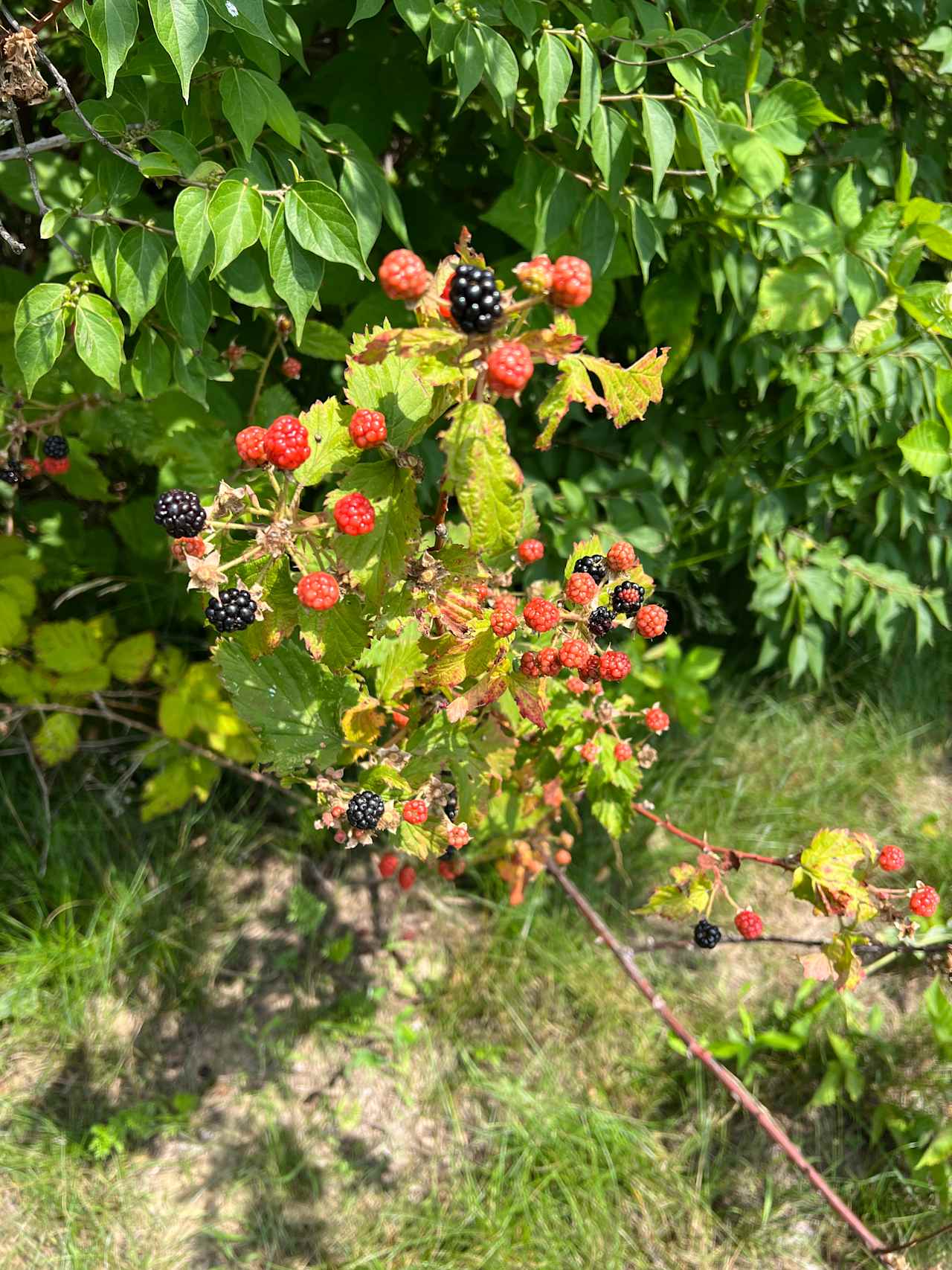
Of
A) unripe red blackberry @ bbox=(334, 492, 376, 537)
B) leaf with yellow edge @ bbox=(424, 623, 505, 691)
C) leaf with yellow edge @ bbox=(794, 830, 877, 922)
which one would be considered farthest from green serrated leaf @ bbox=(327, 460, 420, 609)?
leaf with yellow edge @ bbox=(794, 830, 877, 922)

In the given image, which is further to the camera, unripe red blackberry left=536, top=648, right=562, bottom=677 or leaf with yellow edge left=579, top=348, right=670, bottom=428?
unripe red blackberry left=536, top=648, right=562, bottom=677

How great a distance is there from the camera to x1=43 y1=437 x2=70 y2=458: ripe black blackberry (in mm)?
2002

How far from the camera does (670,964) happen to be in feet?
9.43

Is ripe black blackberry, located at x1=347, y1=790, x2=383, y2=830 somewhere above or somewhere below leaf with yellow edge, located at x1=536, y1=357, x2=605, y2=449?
below

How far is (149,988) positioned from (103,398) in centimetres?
172

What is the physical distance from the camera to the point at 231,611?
4.09ft

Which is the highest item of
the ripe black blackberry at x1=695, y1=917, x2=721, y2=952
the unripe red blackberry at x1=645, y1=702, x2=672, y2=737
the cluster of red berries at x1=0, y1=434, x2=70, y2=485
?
the cluster of red berries at x1=0, y1=434, x2=70, y2=485

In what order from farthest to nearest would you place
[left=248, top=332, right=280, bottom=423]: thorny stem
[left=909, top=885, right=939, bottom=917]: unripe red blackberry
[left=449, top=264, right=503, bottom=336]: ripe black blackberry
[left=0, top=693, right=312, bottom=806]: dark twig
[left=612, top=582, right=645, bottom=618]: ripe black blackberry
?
[left=0, top=693, right=312, bottom=806]: dark twig → [left=248, top=332, right=280, bottom=423]: thorny stem → [left=909, top=885, right=939, bottom=917]: unripe red blackberry → [left=612, top=582, right=645, bottom=618]: ripe black blackberry → [left=449, top=264, right=503, bottom=336]: ripe black blackberry

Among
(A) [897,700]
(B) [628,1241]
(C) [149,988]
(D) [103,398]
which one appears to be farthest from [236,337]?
(A) [897,700]

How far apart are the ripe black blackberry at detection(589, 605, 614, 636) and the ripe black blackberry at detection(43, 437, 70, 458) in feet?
4.25

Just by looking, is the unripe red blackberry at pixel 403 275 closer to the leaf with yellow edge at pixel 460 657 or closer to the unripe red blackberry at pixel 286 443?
the unripe red blackberry at pixel 286 443

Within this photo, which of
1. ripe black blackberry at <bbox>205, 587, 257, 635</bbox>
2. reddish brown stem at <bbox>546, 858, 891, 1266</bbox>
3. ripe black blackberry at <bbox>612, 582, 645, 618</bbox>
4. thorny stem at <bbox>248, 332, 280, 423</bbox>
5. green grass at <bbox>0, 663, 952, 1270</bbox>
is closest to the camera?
ripe black blackberry at <bbox>205, 587, 257, 635</bbox>

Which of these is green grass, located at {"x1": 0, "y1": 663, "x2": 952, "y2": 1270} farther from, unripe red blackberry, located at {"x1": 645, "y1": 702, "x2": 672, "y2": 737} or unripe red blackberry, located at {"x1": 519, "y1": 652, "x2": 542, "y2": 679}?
unripe red blackberry, located at {"x1": 519, "y1": 652, "x2": 542, "y2": 679}

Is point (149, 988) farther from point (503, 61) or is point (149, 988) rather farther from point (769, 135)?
point (769, 135)
